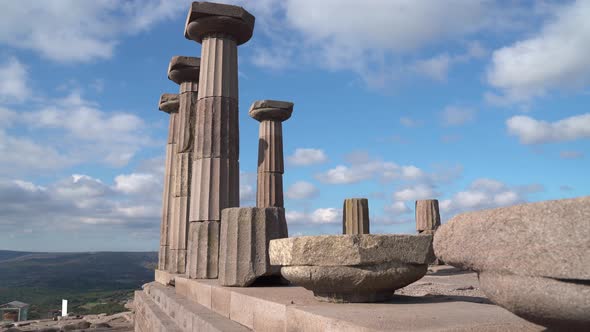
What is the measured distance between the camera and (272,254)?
474 cm

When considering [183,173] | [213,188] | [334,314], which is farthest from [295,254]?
[183,173]

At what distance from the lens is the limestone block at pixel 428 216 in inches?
747

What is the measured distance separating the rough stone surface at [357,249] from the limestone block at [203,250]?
4.76 meters

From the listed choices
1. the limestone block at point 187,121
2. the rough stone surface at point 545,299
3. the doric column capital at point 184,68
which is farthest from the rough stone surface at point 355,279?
the doric column capital at point 184,68

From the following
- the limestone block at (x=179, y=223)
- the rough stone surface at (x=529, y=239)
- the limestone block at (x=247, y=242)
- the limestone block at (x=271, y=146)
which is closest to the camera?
the rough stone surface at (x=529, y=239)

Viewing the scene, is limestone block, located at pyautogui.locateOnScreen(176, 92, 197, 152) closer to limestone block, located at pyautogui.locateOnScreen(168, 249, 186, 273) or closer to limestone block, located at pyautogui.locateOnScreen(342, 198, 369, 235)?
limestone block, located at pyautogui.locateOnScreen(168, 249, 186, 273)

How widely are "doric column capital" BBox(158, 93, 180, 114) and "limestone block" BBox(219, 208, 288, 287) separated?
932 centimetres

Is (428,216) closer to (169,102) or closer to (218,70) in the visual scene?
(169,102)

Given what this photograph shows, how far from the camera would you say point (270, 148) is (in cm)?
1545

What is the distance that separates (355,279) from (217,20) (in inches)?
279

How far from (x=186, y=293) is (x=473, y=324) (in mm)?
6578

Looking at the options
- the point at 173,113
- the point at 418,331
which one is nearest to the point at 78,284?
the point at 173,113

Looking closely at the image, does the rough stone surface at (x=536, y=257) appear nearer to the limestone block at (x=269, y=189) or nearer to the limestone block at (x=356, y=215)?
the limestone block at (x=269, y=189)

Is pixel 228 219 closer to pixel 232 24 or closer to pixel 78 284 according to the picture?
pixel 232 24
